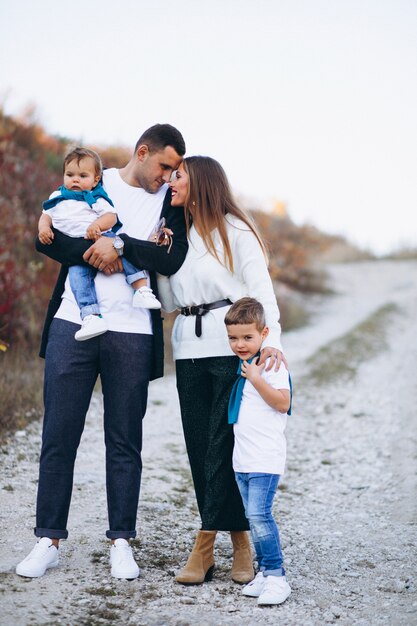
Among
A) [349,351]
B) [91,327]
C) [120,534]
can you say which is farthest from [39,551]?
[349,351]

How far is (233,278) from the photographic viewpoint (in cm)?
350

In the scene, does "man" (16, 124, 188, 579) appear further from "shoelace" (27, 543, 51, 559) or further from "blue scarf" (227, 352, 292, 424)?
"blue scarf" (227, 352, 292, 424)

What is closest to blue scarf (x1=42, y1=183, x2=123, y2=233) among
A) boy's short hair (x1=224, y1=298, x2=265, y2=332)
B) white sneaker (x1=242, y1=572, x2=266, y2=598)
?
boy's short hair (x1=224, y1=298, x2=265, y2=332)

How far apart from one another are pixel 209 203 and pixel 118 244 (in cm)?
49

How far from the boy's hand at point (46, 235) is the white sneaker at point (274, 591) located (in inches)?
71.1

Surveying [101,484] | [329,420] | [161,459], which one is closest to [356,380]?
[329,420]

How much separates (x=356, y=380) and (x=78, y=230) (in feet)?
24.2

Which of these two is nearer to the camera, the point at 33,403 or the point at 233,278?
the point at 233,278

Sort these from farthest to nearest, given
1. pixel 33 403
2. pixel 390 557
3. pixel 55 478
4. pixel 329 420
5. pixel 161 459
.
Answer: pixel 329 420 < pixel 33 403 < pixel 161 459 < pixel 390 557 < pixel 55 478

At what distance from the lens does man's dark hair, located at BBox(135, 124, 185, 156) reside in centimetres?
342

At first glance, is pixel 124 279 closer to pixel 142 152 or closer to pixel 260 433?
pixel 142 152

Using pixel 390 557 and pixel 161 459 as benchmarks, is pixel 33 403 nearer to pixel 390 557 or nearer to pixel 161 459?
pixel 161 459

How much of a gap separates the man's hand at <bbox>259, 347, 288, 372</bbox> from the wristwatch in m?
0.78

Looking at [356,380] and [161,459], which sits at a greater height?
[356,380]
